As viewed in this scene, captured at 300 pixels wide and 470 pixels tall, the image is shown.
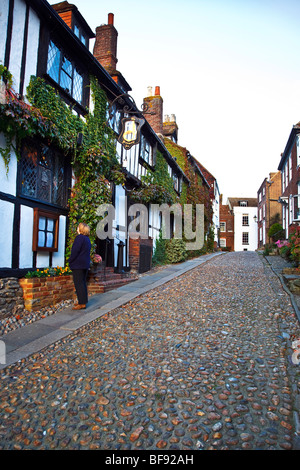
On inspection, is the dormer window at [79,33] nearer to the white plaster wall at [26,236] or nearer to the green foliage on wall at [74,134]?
the green foliage on wall at [74,134]

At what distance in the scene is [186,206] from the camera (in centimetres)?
1925

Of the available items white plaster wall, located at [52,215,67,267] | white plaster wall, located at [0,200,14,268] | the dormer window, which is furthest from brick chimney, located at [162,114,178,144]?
white plaster wall, located at [0,200,14,268]

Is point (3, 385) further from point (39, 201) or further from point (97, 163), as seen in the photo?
point (97, 163)

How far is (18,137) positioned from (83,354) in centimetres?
399

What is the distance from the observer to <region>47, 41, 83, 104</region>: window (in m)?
6.66

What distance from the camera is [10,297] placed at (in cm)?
526

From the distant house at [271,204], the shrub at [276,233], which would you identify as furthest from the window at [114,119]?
the distant house at [271,204]

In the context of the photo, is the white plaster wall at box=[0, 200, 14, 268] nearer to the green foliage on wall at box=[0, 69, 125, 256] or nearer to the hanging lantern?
the green foliage on wall at box=[0, 69, 125, 256]

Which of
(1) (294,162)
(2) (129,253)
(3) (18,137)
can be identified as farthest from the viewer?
(1) (294,162)

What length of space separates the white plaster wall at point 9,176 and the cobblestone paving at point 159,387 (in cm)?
281

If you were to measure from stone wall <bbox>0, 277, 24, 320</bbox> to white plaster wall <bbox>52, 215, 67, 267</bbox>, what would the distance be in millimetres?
1329

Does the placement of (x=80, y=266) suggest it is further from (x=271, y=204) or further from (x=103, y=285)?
(x=271, y=204)

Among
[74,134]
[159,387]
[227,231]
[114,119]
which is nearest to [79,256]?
[74,134]

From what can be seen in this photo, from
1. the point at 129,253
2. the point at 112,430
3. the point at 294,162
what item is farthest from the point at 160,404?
the point at 294,162
